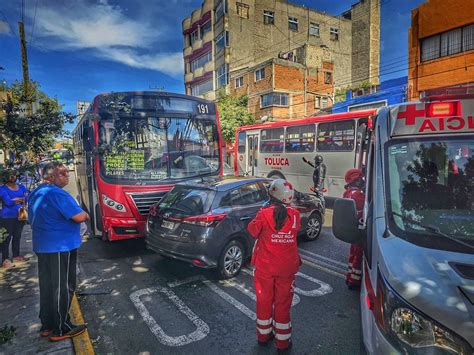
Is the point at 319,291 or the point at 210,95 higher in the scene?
the point at 210,95

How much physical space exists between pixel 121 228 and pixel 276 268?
13.5ft

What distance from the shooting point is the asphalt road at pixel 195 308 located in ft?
12.0

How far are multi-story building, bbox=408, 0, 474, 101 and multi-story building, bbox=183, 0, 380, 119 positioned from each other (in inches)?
466

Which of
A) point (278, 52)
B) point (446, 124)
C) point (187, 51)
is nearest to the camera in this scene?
point (446, 124)

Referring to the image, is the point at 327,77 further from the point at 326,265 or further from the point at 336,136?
the point at 326,265

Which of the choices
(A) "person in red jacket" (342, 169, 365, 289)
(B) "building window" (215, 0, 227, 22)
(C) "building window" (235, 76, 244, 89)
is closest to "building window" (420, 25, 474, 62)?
(C) "building window" (235, 76, 244, 89)

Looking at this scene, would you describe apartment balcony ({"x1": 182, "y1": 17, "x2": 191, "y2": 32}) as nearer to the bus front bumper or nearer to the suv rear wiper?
the bus front bumper

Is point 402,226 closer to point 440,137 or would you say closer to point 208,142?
point 440,137

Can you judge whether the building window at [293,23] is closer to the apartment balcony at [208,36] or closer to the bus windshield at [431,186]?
the apartment balcony at [208,36]

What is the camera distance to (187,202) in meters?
5.66

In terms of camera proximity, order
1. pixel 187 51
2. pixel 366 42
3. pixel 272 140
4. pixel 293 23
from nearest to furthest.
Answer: pixel 272 140
pixel 293 23
pixel 366 42
pixel 187 51

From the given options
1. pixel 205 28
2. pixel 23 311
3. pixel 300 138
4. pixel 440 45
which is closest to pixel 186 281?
pixel 23 311

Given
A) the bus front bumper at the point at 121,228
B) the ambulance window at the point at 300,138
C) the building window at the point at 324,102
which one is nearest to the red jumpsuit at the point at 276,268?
the bus front bumper at the point at 121,228

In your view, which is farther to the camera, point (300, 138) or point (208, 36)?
point (208, 36)
